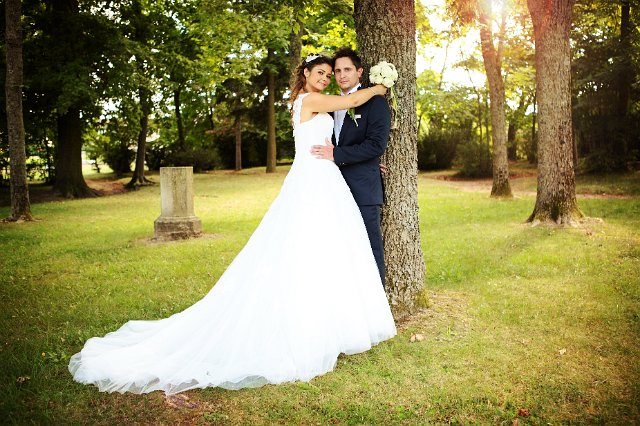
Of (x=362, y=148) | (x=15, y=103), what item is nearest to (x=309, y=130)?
(x=362, y=148)

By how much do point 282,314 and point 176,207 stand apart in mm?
7816

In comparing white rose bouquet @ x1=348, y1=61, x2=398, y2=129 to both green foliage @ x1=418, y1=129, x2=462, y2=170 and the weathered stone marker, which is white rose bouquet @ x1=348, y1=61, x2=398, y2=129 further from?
green foliage @ x1=418, y1=129, x2=462, y2=170

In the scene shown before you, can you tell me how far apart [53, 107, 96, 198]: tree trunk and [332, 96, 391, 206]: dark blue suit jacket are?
66.0 feet

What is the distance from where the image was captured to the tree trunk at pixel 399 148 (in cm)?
509

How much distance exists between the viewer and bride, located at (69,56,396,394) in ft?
13.1

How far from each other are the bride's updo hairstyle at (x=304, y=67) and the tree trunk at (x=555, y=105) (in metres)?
7.54

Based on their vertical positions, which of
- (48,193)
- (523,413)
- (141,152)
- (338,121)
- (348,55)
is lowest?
(523,413)

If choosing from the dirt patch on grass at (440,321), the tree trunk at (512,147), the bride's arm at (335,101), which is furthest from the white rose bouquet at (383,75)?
the tree trunk at (512,147)

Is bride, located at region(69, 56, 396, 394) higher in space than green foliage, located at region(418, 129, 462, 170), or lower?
lower

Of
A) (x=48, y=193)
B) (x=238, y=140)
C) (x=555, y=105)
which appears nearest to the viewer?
(x=555, y=105)

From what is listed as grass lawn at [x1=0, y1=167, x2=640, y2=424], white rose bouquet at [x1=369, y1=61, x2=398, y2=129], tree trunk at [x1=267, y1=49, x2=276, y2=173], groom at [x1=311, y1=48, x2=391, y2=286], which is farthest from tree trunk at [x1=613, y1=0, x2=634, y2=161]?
groom at [x1=311, y1=48, x2=391, y2=286]

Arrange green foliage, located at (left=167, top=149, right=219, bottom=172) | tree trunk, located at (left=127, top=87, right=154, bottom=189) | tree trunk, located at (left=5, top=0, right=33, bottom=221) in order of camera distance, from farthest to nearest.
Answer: green foliage, located at (left=167, top=149, right=219, bottom=172), tree trunk, located at (left=127, top=87, right=154, bottom=189), tree trunk, located at (left=5, top=0, right=33, bottom=221)

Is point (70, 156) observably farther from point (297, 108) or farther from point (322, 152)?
point (322, 152)

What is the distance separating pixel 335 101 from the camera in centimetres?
464
